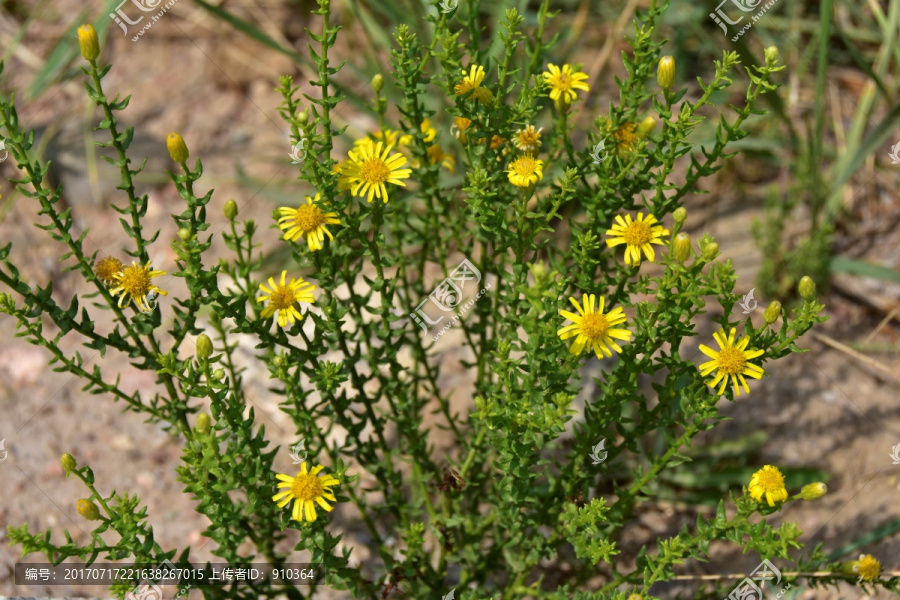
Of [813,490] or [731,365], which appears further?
[813,490]

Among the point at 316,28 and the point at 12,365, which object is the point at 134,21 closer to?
the point at 316,28

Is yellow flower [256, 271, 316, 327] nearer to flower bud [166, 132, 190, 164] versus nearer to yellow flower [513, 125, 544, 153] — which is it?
flower bud [166, 132, 190, 164]

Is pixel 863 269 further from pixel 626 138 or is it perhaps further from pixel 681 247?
pixel 681 247

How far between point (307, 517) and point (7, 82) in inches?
160

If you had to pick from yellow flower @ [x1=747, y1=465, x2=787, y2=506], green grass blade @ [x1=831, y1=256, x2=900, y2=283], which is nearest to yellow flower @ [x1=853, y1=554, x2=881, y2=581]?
yellow flower @ [x1=747, y1=465, x2=787, y2=506]

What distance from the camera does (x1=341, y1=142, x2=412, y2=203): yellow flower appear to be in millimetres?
1976

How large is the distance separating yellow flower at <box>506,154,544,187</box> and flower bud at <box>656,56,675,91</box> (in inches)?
14.2

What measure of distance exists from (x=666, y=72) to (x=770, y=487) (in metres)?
1.01

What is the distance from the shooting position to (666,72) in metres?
1.97

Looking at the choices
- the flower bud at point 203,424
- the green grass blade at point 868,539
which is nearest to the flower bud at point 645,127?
the flower bud at point 203,424

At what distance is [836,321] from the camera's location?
371cm

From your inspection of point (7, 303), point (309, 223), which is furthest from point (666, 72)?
point (7, 303)

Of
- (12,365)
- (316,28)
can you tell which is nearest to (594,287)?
(12,365)

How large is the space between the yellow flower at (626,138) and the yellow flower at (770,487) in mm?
889
